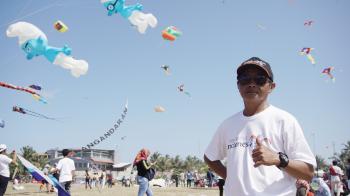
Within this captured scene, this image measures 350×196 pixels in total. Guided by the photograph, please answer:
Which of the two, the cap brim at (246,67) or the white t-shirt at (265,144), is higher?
the cap brim at (246,67)

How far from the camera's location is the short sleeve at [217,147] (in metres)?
2.83

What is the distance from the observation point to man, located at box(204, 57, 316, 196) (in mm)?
2318

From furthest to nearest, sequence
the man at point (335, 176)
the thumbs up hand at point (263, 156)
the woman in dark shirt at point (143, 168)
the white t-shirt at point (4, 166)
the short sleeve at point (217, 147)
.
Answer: the man at point (335, 176)
the woman in dark shirt at point (143, 168)
the white t-shirt at point (4, 166)
the short sleeve at point (217, 147)
the thumbs up hand at point (263, 156)

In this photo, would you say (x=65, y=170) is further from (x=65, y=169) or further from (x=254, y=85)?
(x=254, y=85)

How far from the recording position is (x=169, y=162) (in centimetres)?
10500

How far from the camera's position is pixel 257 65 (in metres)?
2.62

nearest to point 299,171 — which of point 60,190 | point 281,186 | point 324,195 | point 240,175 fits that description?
point 281,186

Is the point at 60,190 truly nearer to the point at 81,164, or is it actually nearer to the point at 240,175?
the point at 240,175

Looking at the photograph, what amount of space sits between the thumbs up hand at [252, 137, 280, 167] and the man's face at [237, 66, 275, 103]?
0.48m

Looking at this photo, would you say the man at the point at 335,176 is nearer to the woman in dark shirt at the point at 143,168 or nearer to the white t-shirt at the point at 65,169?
the woman in dark shirt at the point at 143,168

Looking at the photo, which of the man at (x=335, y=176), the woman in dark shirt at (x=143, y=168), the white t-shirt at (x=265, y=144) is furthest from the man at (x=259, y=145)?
the man at (x=335, y=176)

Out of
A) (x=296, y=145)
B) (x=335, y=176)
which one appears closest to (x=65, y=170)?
(x=296, y=145)

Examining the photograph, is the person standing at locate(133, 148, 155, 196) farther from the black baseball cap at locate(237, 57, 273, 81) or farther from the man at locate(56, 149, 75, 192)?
the black baseball cap at locate(237, 57, 273, 81)

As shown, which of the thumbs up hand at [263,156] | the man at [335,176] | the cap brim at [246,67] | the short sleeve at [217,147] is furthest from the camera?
the man at [335,176]
